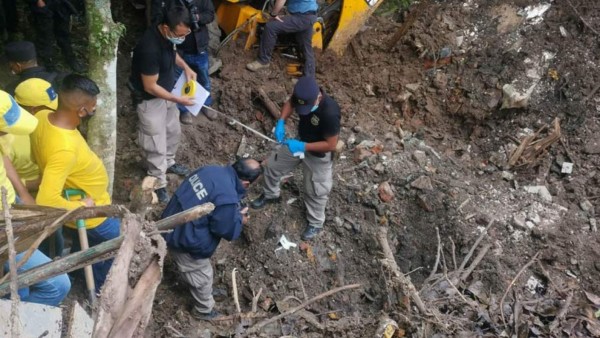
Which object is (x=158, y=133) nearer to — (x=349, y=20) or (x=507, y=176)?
(x=349, y=20)

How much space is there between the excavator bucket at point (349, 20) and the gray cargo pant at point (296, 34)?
518mm

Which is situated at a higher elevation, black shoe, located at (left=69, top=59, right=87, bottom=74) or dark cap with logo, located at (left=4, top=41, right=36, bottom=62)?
dark cap with logo, located at (left=4, top=41, right=36, bottom=62)

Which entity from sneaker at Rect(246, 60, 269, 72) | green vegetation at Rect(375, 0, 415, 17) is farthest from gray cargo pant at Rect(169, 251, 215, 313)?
green vegetation at Rect(375, 0, 415, 17)

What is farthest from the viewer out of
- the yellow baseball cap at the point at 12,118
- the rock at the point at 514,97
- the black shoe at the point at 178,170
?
the rock at the point at 514,97

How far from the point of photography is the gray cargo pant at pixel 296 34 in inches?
281

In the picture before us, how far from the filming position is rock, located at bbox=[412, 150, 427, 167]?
6.68 m

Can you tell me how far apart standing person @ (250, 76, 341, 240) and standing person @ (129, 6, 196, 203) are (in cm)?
95

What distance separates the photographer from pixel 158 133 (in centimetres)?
546

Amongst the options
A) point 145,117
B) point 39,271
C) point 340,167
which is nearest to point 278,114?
point 340,167

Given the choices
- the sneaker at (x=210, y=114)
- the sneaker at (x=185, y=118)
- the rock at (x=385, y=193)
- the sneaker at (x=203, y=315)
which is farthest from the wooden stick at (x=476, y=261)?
the sneaker at (x=185, y=118)

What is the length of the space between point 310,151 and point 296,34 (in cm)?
246

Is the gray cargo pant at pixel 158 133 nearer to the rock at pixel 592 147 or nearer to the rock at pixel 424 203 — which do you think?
the rock at pixel 424 203

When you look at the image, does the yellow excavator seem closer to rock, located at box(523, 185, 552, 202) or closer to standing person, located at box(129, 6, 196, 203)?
standing person, located at box(129, 6, 196, 203)

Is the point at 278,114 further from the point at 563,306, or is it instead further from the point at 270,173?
the point at 563,306
